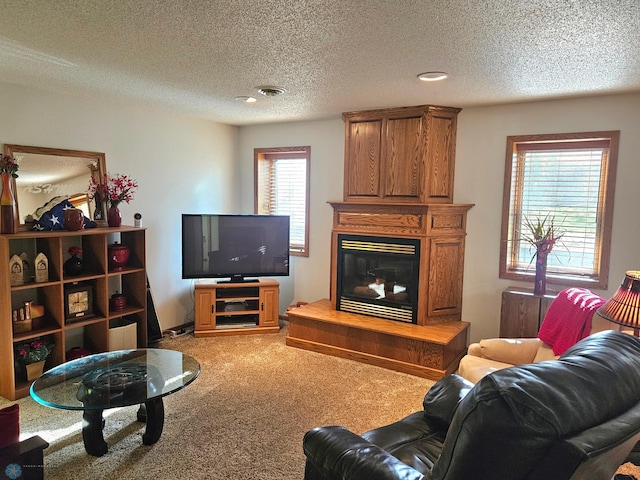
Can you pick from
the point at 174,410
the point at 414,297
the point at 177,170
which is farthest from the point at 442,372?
the point at 177,170

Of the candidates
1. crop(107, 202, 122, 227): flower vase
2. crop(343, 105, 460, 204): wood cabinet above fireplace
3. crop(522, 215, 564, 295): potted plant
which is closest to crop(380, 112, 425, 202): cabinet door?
crop(343, 105, 460, 204): wood cabinet above fireplace

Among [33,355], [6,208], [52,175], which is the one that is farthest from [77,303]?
[52,175]

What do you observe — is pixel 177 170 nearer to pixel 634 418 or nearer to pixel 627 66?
pixel 627 66

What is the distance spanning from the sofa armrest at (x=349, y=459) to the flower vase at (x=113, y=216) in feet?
9.76

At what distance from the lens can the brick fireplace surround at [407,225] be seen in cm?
387

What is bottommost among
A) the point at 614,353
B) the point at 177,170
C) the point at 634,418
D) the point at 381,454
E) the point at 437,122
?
the point at 381,454

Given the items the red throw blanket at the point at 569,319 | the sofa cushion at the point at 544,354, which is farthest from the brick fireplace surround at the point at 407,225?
the red throw blanket at the point at 569,319

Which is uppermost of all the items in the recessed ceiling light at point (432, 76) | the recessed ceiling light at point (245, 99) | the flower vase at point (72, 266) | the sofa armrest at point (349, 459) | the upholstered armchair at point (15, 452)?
the recessed ceiling light at point (245, 99)

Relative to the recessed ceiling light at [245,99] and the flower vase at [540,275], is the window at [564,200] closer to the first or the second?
the flower vase at [540,275]

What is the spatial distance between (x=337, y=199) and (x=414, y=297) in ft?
4.80

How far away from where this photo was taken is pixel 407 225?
3998 mm

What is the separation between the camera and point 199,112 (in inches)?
176

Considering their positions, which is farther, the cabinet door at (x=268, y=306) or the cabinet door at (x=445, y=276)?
the cabinet door at (x=268, y=306)

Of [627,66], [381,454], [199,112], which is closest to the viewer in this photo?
[381,454]
